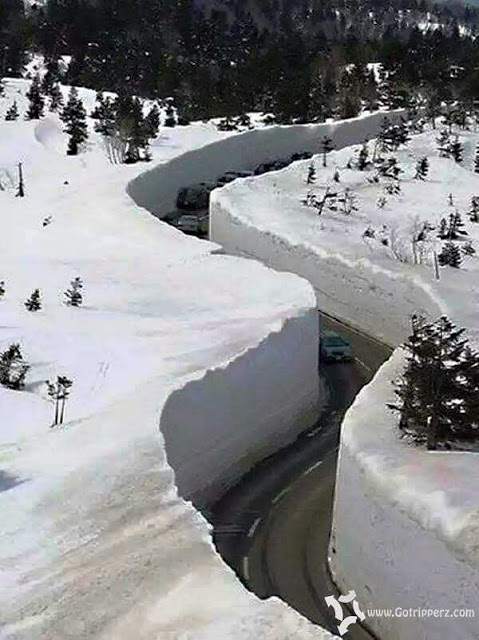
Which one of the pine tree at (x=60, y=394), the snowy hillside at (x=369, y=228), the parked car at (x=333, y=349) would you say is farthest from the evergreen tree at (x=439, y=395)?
the parked car at (x=333, y=349)

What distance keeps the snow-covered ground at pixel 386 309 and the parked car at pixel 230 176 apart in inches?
125

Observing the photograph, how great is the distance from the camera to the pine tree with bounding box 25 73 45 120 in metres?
52.6

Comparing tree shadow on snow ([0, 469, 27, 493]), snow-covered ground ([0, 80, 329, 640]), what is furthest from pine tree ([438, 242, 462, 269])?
tree shadow on snow ([0, 469, 27, 493])

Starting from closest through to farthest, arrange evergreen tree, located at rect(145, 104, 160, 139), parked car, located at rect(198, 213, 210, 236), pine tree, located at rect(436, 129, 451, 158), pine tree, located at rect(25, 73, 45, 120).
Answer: parked car, located at rect(198, 213, 210, 236), pine tree, located at rect(436, 129, 451, 158), evergreen tree, located at rect(145, 104, 160, 139), pine tree, located at rect(25, 73, 45, 120)

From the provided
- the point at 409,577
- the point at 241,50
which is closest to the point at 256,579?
the point at 409,577

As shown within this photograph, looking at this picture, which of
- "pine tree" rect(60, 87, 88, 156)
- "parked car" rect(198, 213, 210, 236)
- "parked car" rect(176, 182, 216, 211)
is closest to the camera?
"parked car" rect(198, 213, 210, 236)

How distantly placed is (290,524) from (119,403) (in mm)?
4126

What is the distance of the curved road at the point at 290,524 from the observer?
16734mm

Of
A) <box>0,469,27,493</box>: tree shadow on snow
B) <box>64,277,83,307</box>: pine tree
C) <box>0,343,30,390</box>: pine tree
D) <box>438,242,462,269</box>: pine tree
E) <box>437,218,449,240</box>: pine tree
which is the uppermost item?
<box>0,469,27,493</box>: tree shadow on snow

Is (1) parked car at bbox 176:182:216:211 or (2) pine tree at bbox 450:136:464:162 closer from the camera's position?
(1) parked car at bbox 176:182:216:211

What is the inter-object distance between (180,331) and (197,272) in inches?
214

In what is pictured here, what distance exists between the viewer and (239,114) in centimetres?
5762

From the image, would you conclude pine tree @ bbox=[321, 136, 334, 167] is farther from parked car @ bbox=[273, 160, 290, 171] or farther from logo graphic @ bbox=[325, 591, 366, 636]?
logo graphic @ bbox=[325, 591, 366, 636]

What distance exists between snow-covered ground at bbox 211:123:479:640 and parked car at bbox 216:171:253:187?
3185mm
